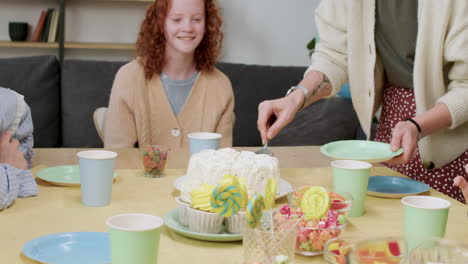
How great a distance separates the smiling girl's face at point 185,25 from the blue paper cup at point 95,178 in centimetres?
121

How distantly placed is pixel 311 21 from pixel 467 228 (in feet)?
13.3

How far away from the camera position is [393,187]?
64.0 inches

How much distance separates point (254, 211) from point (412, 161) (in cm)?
129

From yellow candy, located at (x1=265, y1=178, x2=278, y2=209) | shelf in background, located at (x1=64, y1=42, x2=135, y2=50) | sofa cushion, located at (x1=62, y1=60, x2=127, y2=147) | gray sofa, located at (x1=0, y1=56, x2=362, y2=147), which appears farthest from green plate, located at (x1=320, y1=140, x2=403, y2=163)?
shelf in background, located at (x1=64, y1=42, x2=135, y2=50)

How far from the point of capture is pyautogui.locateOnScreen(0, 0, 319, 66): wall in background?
4.93 meters

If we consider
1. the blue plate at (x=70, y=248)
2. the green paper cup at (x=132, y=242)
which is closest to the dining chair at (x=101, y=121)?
the blue plate at (x=70, y=248)

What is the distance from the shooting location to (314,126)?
11.7 feet

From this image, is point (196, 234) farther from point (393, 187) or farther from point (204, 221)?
point (393, 187)

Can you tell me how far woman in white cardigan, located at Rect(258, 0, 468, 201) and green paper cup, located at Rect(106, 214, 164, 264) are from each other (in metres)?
0.91

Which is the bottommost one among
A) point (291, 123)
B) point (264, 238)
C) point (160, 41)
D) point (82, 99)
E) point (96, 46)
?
point (291, 123)

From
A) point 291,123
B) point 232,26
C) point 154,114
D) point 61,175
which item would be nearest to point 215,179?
point 61,175

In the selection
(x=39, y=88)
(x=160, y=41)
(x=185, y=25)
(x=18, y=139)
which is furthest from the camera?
(x=39, y=88)

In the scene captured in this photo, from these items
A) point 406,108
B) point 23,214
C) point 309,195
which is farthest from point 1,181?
point 406,108

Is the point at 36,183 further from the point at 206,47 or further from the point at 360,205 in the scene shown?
the point at 206,47
